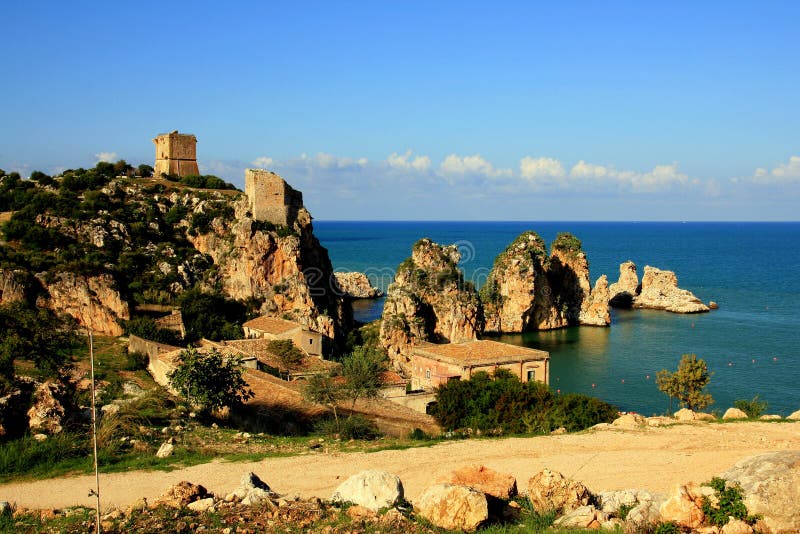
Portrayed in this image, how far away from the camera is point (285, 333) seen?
3825 cm

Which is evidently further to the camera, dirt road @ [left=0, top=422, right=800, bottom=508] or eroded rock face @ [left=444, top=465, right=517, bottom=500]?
dirt road @ [left=0, top=422, right=800, bottom=508]

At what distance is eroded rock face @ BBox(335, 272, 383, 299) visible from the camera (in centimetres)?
9577

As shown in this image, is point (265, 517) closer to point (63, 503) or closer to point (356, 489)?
point (356, 489)

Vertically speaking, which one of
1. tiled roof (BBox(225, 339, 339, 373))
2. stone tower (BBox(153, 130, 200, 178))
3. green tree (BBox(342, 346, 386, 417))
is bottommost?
tiled roof (BBox(225, 339, 339, 373))

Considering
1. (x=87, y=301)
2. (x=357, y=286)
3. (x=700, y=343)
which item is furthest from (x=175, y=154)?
(x=700, y=343)

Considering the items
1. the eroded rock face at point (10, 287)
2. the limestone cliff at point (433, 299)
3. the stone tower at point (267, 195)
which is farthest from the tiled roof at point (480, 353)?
the eroded rock face at point (10, 287)

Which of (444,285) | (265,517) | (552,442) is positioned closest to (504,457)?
(552,442)

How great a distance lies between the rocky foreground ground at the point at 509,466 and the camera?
12.4 meters

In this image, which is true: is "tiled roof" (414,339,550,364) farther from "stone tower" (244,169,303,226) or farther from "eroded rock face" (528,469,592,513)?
"eroded rock face" (528,469,592,513)

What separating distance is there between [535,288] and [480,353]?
1380 inches

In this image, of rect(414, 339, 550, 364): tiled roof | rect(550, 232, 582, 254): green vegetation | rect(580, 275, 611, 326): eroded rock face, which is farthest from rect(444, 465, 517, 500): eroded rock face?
rect(550, 232, 582, 254): green vegetation

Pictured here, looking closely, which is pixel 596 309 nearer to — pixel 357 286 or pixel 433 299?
pixel 433 299

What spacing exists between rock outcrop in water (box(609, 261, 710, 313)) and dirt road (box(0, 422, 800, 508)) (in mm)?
61535

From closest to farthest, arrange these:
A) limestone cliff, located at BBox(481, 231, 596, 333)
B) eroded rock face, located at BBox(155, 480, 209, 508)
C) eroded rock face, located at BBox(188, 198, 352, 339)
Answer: eroded rock face, located at BBox(155, 480, 209, 508) < eroded rock face, located at BBox(188, 198, 352, 339) < limestone cliff, located at BBox(481, 231, 596, 333)
